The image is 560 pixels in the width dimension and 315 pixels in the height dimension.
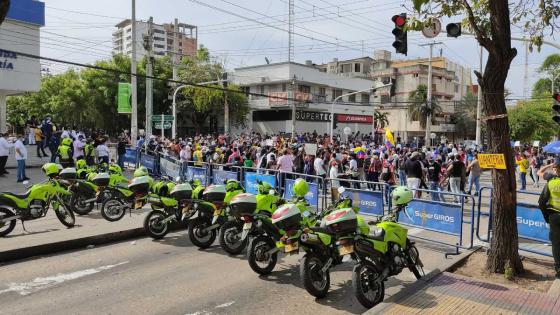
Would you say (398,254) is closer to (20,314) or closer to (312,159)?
(20,314)

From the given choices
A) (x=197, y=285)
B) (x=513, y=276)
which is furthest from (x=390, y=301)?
(x=197, y=285)

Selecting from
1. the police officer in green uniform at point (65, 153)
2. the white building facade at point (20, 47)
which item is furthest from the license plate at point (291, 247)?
the white building facade at point (20, 47)

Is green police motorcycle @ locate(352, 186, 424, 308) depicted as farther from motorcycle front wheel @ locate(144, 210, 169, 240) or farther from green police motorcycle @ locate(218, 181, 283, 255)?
motorcycle front wheel @ locate(144, 210, 169, 240)

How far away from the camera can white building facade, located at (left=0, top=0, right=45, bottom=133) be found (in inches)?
961

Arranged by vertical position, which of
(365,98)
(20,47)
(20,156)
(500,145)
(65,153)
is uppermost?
(365,98)

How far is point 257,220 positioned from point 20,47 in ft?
76.4

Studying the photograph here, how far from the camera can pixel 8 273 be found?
278 inches

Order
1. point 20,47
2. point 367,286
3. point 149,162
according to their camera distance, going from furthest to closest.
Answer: point 20,47 < point 149,162 < point 367,286

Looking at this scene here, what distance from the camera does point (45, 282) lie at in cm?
664

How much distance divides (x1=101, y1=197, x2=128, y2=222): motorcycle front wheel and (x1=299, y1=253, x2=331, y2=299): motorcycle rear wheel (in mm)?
6036

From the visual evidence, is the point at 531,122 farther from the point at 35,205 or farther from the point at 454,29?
the point at 35,205

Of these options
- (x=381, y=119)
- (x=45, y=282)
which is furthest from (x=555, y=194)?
(x=381, y=119)

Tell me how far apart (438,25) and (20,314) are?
7.48 m

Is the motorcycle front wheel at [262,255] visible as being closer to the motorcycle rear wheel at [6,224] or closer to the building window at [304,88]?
the motorcycle rear wheel at [6,224]
